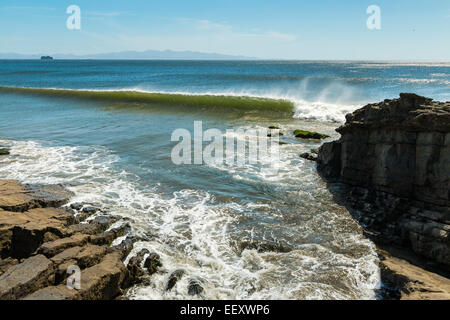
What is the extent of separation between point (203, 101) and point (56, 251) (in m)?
34.4

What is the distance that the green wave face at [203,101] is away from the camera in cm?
3578

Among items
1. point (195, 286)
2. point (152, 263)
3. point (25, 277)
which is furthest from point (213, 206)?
point (25, 277)

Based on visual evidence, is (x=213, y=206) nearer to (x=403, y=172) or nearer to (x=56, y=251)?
(x=56, y=251)

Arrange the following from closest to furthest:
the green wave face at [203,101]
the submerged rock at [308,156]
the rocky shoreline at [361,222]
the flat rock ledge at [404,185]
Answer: the rocky shoreline at [361,222], the flat rock ledge at [404,185], the submerged rock at [308,156], the green wave face at [203,101]

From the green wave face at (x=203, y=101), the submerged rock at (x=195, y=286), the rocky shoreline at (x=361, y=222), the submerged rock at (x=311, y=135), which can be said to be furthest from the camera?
the green wave face at (x=203, y=101)

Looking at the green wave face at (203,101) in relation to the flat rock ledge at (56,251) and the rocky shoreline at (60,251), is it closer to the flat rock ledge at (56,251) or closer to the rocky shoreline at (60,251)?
the rocky shoreline at (60,251)

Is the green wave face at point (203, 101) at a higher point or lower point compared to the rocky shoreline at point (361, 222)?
higher

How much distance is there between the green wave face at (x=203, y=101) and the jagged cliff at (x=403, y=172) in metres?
19.5

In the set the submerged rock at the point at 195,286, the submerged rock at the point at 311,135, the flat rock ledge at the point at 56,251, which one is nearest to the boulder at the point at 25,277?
the flat rock ledge at the point at 56,251

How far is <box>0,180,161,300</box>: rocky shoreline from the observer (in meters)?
6.63

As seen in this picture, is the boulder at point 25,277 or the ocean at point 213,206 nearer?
the boulder at point 25,277

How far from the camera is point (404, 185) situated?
11141 millimetres

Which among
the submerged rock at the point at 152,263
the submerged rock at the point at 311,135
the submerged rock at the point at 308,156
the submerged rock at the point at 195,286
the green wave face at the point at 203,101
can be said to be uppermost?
the green wave face at the point at 203,101
